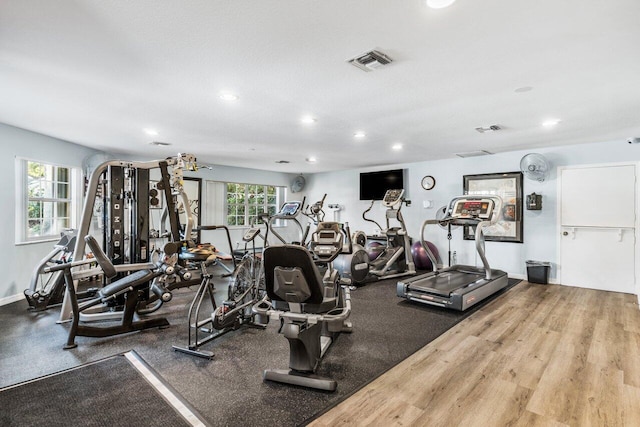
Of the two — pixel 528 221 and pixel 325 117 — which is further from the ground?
pixel 325 117

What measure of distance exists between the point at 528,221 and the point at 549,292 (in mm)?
1431

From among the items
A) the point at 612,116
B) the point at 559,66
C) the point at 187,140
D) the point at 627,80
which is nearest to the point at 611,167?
the point at 612,116

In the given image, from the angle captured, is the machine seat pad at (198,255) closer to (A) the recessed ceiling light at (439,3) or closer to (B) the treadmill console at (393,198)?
(A) the recessed ceiling light at (439,3)

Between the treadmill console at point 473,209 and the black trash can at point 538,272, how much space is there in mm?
1686

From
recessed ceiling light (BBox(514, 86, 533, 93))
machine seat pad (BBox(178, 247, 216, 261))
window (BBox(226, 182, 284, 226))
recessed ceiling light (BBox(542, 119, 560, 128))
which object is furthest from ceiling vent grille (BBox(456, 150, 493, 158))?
machine seat pad (BBox(178, 247, 216, 261))

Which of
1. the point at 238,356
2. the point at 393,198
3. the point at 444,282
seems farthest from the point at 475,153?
the point at 238,356

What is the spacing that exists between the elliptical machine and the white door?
2.72m

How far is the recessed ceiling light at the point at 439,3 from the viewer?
1.72 metres

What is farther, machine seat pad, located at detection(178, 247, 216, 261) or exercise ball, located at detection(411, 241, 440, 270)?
exercise ball, located at detection(411, 241, 440, 270)

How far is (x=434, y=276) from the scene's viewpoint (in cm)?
527

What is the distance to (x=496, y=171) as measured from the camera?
251 inches

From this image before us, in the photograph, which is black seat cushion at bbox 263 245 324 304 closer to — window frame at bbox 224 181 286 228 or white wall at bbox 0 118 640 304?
white wall at bbox 0 118 640 304

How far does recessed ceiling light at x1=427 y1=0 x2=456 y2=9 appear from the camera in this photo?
5.64ft

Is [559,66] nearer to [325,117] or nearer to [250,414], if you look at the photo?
[325,117]
